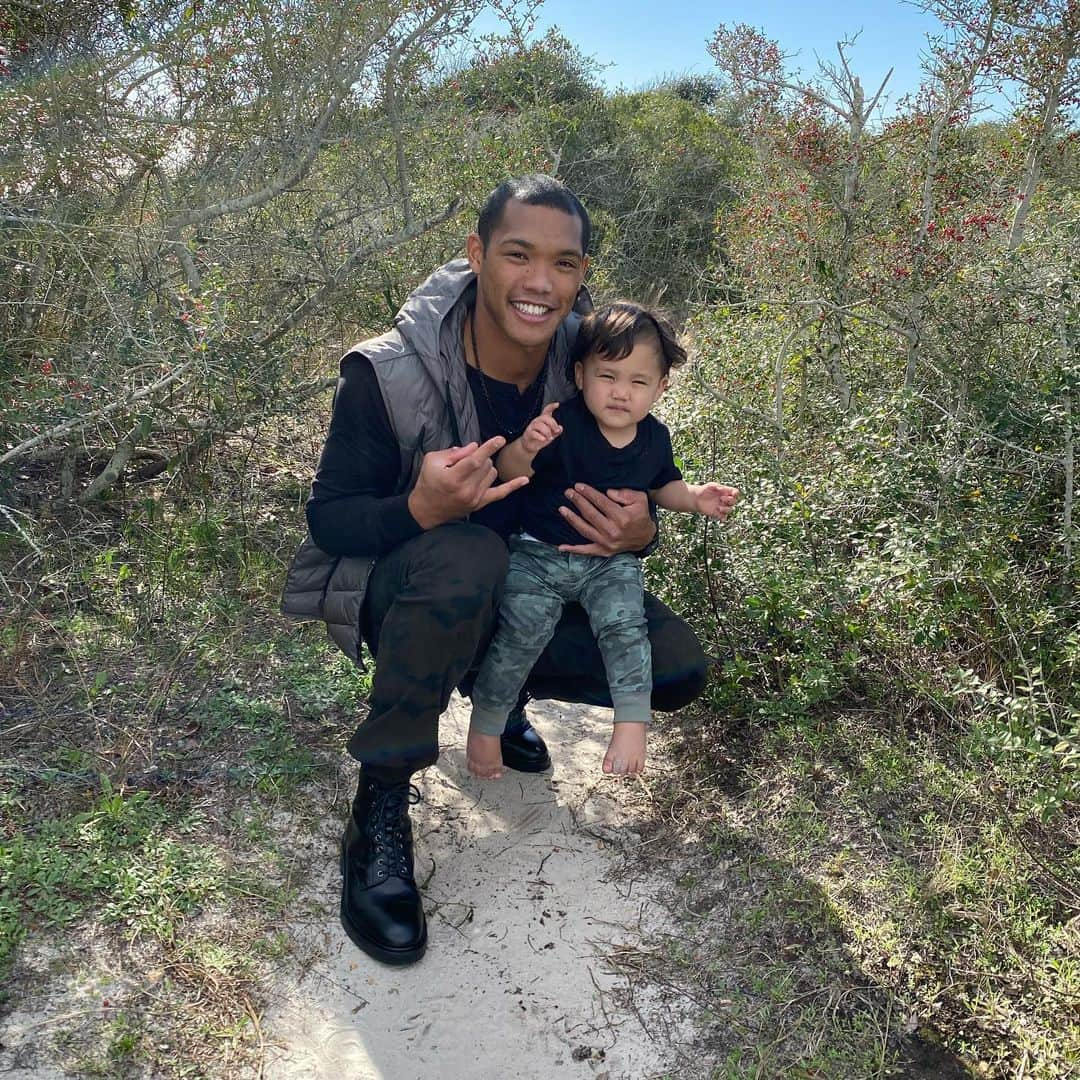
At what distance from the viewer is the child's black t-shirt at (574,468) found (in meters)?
2.47

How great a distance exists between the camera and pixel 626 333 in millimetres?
2373

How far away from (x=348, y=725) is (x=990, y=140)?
12.0ft

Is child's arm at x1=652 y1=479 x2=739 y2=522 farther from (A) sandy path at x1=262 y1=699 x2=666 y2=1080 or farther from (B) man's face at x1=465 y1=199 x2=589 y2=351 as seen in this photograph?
(A) sandy path at x1=262 y1=699 x2=666 y2=1080

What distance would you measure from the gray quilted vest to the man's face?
0.14m

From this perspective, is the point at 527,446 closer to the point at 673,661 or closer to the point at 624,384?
the point at 624,384

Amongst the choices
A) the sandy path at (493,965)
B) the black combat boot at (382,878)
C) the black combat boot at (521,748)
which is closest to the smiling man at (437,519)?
the black combat boot at (382,878)

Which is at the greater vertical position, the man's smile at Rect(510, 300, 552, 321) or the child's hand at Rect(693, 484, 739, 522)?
the man's smile at Rect(510, 300, 552, 321)

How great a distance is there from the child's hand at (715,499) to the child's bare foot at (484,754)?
78cm

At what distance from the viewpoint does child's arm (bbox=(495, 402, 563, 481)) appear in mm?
2211

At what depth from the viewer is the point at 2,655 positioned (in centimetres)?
292

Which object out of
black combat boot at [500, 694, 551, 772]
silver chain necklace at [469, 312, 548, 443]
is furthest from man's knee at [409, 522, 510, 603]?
black combat boot at [500, 694, 551, 772]

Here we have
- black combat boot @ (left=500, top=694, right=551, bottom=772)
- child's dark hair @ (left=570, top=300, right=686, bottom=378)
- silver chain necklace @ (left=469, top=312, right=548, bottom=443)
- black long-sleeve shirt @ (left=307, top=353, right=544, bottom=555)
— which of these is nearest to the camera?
black long-sleeve shirt @ (left=307, top=353, right=544, bottom=555)

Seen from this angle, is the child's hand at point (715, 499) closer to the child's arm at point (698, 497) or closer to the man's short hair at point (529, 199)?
the child's arm at point (698, 497)

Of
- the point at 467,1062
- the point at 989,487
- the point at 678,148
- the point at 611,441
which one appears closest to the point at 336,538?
the point at 611,441
